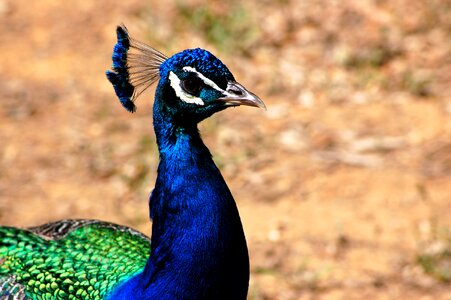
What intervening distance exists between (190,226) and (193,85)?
1.24 ft

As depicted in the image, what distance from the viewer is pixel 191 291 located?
2.32 metres

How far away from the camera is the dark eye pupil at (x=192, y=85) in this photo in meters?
2.28

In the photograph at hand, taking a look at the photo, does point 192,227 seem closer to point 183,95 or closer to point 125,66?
point 183,95

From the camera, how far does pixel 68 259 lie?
2.66 meters

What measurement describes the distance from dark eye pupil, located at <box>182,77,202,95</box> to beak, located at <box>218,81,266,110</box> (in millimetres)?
67

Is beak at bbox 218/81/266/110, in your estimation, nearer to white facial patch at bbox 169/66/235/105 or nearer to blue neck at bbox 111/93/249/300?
white facial patch at bbox 169/66/235/105

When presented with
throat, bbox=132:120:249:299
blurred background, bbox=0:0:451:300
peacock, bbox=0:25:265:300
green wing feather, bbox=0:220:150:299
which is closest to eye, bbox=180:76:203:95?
peacock, bbox=0:25:265:300

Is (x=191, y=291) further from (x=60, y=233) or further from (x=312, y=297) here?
(x=312, y=297)

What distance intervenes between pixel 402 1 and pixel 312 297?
2.76 meters

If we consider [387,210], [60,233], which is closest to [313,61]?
[387,210]

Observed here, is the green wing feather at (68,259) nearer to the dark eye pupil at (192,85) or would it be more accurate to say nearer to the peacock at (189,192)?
the peacock at (189,192)

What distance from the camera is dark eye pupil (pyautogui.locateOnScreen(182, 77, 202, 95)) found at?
7.49ft

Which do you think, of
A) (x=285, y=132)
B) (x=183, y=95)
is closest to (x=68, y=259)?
(x=183, y=95)

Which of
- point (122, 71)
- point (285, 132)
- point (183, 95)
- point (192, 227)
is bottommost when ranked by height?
point (192, 227)
